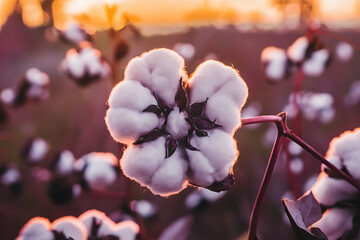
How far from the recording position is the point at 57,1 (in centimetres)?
309

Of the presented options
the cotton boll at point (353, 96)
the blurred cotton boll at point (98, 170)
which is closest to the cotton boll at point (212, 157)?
Answer: the blurred cotton boll at point (98, 170)

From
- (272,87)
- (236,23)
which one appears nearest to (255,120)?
(272,87)

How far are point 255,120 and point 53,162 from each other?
34.8 inches

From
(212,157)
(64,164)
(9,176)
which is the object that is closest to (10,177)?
(9,176)

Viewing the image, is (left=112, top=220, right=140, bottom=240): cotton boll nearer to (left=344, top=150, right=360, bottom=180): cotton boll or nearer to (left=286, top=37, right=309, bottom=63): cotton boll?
(left=344, top=150, right=360, bottom=180): cotton boll

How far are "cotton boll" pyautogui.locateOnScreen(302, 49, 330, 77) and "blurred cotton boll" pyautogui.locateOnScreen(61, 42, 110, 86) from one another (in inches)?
20.5

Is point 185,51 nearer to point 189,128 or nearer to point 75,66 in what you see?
point 75,66

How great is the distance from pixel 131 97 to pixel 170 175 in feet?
0.26

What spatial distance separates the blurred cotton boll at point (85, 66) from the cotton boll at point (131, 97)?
2.01 ft

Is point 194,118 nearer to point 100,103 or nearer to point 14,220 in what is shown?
point 14,220

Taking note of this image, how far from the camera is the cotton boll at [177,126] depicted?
33 cm

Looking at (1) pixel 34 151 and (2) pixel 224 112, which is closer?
(2) pixel 224 112

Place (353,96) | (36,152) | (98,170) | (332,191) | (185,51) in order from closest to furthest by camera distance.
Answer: (332,191) → (98,170) → (36,152) → (185,51) → (353,96)

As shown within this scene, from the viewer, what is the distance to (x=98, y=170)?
31.8 inches
